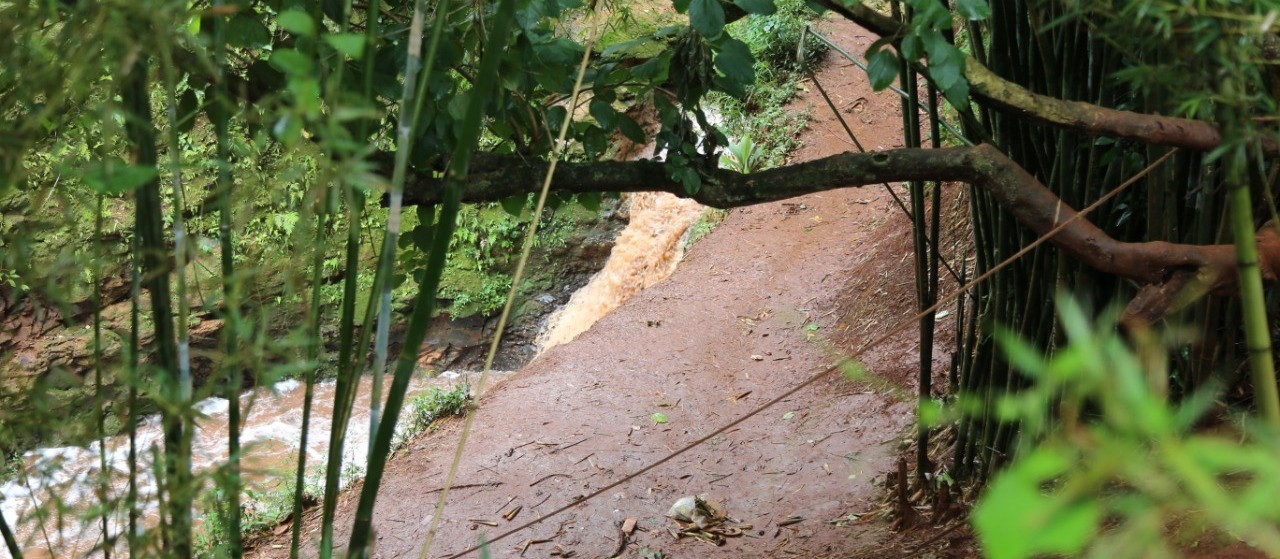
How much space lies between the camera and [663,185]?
2.01 m

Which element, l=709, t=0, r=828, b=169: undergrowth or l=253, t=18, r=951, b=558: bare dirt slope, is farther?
l=709, t=0, r=828, b=169: undergrowth

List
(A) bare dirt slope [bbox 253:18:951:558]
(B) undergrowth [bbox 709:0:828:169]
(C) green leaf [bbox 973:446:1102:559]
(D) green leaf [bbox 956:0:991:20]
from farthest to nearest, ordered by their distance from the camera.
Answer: (B) undergrowth [bbox 709:0:828:169] < (A) bare dirt slope [bbox 253:18:951:558] < (D) green leaf [bbox 956:0:991:20] < (C) green leaf [bbox 973:446:1102:559]

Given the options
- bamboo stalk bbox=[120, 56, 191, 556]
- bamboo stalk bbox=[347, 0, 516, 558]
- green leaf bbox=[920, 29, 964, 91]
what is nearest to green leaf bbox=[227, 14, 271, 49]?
→ bamboo stalk bbox=[120, 56, 191, 556]

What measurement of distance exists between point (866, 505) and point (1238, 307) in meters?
1.52

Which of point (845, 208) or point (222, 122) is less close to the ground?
point (222, 122)

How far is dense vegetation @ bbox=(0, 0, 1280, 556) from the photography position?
68 cm

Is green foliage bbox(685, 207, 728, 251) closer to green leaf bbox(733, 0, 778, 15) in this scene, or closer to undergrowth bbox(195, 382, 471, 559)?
undergrowth bbox(195, 382, 471, 559)

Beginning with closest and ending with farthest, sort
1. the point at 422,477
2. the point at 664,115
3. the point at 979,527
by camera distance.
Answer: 1. the point at 979,527
2. the point at 664,115
3. the point at 422,477

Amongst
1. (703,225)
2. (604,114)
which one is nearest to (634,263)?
(703,225)

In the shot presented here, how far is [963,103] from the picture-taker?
165 centimetres

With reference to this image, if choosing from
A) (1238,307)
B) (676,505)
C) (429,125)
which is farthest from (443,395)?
(1238,307)

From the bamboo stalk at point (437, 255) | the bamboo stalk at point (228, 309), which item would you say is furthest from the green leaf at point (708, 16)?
the bamboo stalk at point (228, 309)

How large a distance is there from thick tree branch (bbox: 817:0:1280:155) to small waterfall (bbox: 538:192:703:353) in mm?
5160

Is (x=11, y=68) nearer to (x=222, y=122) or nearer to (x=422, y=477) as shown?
(x=222, y=122)
